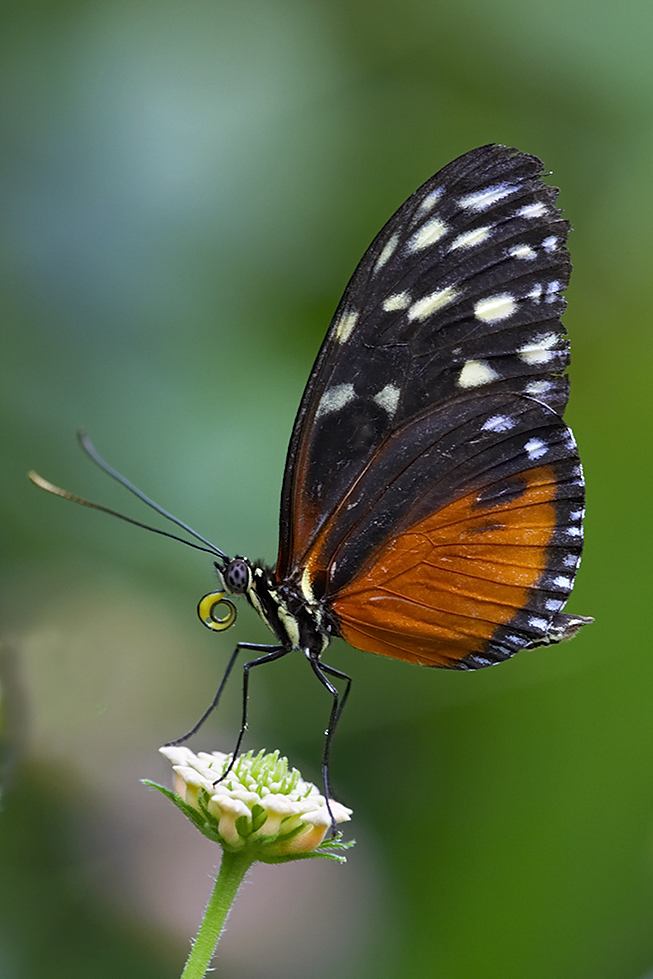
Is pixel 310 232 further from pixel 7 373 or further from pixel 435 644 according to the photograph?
pixel 435 644

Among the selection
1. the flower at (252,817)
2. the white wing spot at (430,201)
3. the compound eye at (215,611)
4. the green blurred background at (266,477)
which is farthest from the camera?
the green blurred background at (266,477)

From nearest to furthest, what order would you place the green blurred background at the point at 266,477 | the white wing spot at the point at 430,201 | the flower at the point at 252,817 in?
1. the flower at the point at 252,817
2. the white wing spot at the point at 430,201
3. the green blurred background at the point at 266,477

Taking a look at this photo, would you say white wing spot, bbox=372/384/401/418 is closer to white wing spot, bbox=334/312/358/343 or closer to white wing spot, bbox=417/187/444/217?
white wing spot, bbox=334/312/358/343

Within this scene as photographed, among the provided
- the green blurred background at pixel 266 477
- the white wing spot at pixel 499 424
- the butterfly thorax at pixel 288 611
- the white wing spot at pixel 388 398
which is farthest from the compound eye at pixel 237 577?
the green blurred background at pixel 266 477

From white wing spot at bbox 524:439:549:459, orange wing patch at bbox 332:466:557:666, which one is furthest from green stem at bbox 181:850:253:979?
white wing spot at bbox 524:439:549:459

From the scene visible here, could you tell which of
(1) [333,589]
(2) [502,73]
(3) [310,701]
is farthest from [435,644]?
(2) [502,73]

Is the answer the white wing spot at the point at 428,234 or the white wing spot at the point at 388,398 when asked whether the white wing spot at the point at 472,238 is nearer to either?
the white wing spot at the point at 428,234

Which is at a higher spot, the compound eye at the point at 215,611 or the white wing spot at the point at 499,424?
the white wing spot at the point at 499,424

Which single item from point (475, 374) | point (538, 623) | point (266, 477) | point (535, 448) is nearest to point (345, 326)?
point (475, 374)
